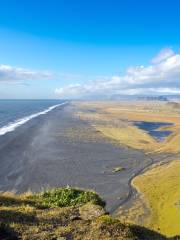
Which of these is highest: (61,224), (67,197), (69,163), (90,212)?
(61,224)

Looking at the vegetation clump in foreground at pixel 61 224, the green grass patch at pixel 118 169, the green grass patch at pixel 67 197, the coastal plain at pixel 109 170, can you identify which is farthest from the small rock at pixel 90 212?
the green grass patch at pixel 118 169

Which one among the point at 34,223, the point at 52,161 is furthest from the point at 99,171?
the point at 34,223

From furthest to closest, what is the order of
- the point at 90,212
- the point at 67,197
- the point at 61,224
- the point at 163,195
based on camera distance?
1. the point at 163,195
2. the point at 67,197
3. the point at 90,212
4. the point at 61,224

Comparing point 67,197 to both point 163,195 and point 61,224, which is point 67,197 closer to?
point 61,224

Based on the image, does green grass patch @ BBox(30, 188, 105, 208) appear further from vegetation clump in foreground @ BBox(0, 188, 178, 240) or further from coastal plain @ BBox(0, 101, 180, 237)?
coastal plain @ BBox(0, 101, 180, 237)

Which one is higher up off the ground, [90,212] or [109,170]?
[90,212]

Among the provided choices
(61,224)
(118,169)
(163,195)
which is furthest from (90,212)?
(118,169)

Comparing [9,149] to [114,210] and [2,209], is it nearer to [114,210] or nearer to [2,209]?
[114,210]

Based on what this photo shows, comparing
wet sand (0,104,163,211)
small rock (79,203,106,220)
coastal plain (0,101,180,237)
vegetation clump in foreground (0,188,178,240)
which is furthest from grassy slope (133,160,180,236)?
vegetation clump in foreground (0,188,178,240)
